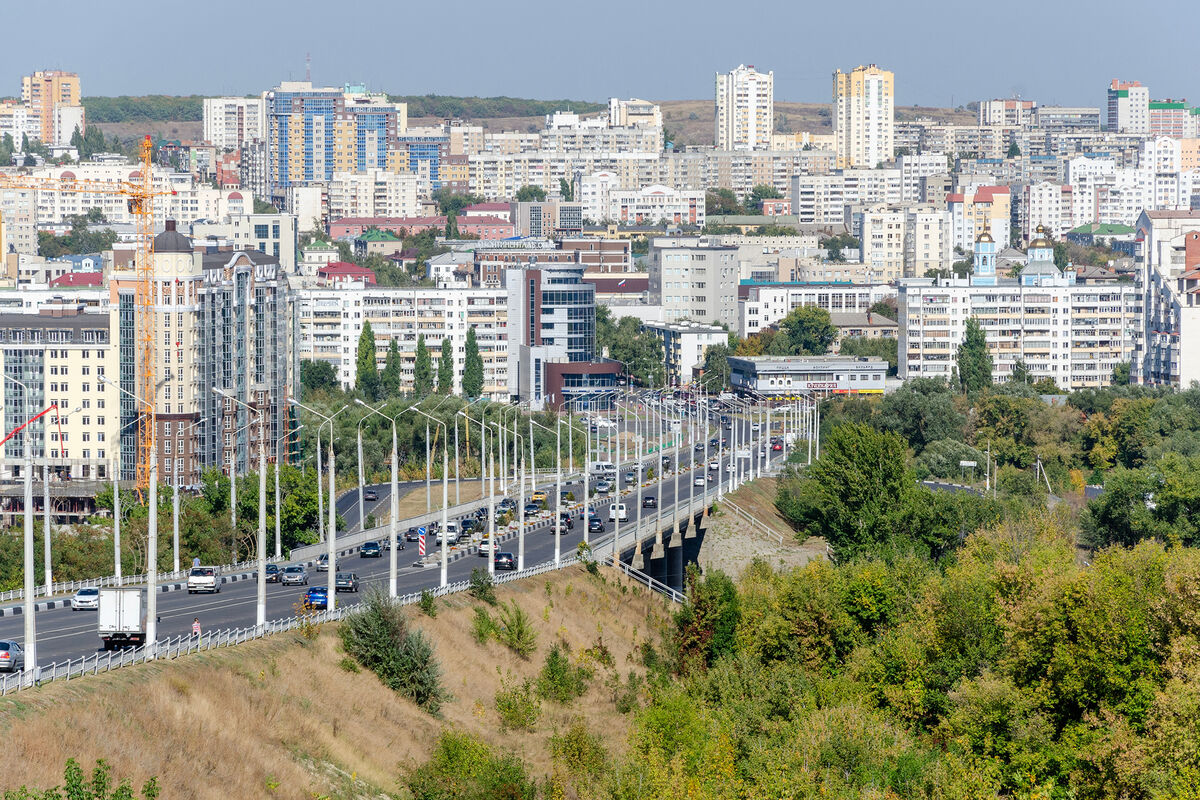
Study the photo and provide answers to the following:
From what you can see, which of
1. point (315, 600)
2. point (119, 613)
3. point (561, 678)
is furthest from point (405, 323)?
point (119, 613)

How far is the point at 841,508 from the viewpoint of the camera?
243ft

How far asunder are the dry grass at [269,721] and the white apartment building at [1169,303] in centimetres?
7749

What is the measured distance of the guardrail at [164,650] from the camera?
1237 inches

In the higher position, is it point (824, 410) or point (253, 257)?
point (253, 257)

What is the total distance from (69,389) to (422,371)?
33.1 metres

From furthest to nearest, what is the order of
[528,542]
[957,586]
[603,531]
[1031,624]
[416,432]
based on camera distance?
[416,432]
[603,531]
[528,542]
[957,586]
[1031,624]

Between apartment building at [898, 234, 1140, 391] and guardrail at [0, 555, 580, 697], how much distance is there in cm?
9168

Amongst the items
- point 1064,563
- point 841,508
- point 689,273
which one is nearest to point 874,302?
point 689,273

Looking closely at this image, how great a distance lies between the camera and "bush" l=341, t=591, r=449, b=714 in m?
39.9

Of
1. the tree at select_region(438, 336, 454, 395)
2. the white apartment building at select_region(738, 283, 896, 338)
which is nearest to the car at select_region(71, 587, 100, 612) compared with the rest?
the tree at select_region(438, 336, 454, 395)

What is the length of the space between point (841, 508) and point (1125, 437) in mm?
29880

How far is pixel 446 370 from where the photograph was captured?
119m

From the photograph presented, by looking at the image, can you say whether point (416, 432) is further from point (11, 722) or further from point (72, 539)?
point (11, 722)

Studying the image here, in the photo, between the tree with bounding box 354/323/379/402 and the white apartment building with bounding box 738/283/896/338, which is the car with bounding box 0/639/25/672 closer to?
the tree with bounding box 354/323/379/402
